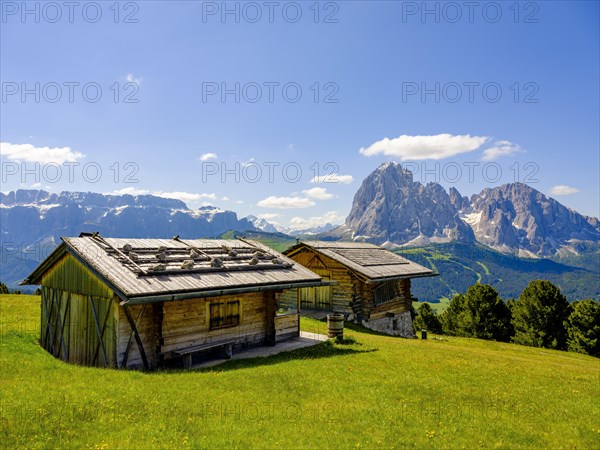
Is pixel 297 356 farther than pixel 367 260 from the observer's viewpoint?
No

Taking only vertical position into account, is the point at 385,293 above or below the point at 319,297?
above

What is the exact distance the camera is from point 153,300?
16.1 metres

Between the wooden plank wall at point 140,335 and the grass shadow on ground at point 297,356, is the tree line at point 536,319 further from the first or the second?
the wooden plank wall at point 140,335

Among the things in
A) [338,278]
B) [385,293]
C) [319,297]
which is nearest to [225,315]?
[338,278]

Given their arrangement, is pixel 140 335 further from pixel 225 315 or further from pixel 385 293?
pixel 385 293

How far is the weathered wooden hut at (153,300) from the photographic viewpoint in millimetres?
16719

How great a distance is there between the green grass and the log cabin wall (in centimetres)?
121

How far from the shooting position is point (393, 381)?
15250 mm

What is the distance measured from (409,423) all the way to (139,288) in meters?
11.2

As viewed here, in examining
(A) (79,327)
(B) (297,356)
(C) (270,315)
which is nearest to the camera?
(A) (79,327)

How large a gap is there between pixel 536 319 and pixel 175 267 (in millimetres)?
48601

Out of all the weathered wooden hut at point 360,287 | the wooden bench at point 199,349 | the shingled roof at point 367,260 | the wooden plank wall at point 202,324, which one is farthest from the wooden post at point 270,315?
the shingled roof at point 367,260

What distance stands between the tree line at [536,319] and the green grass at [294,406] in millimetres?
Answer: 34914

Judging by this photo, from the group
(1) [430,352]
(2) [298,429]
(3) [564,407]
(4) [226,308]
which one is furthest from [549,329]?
(2) [298,429]
